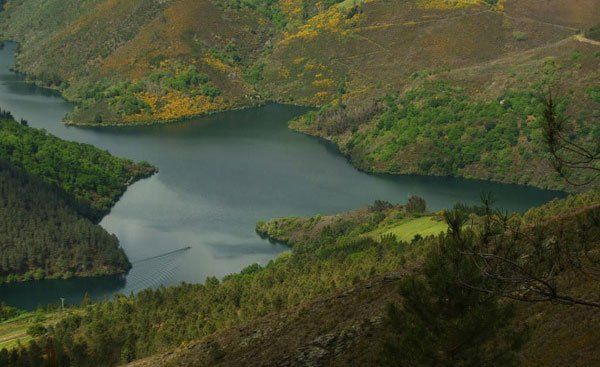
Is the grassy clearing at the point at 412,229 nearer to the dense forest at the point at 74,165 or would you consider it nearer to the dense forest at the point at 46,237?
the dense forest at the point at 46,237

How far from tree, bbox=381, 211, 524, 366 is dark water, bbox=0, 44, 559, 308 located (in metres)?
81.1

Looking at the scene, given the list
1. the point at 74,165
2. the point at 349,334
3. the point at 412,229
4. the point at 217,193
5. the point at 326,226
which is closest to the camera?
the point at 349,334

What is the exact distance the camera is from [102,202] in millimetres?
138875

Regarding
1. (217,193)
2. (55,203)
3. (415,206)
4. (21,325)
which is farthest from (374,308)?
(55,203)

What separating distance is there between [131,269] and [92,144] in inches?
→ 2554

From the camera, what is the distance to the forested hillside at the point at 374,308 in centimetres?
2383

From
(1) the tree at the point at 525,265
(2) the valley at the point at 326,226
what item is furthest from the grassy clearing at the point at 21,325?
(1) the tree at the point at 525,265

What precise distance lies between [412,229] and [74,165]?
2885 inches

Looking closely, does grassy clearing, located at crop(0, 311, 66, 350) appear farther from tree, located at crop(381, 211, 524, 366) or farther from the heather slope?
tree, located at crop(381, 211, 524, 366)

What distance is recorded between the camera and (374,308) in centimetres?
4253

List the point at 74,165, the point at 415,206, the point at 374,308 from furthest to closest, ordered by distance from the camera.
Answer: the point at 74,165
the point at 415,206
the point at 374,308

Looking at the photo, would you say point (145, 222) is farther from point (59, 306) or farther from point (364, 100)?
point (364, 100)

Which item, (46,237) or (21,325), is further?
(46,237)

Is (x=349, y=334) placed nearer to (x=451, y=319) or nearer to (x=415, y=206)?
(x=451, y=319)
